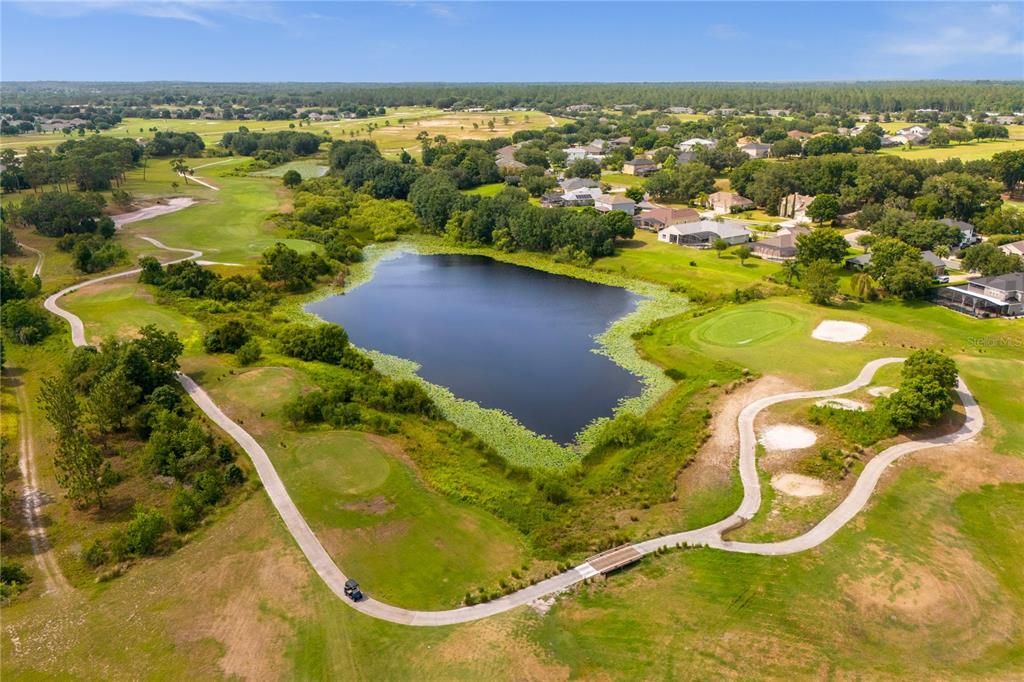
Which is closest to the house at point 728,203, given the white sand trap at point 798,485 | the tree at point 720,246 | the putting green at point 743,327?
the tree at point 720,246

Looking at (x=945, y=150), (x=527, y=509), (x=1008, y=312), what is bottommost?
(x=527, y=509)

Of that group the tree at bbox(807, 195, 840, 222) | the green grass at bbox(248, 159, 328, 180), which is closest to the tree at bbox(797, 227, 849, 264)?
the tree at bbox(807, 195, 840, 222)

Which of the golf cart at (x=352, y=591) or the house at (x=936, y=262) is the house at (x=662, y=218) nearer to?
the house at (x=936, y=262)

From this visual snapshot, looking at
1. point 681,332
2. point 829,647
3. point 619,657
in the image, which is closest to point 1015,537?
point 829,647

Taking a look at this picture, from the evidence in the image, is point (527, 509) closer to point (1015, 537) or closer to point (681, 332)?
point (1015, 537)

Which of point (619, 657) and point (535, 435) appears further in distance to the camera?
point (535, 435)

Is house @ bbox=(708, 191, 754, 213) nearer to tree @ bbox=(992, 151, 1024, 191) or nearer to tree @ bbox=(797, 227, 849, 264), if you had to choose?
tree @ bbox=(797, 227, 849, 264)

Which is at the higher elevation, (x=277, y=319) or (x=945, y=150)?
(x=945, y=150)
